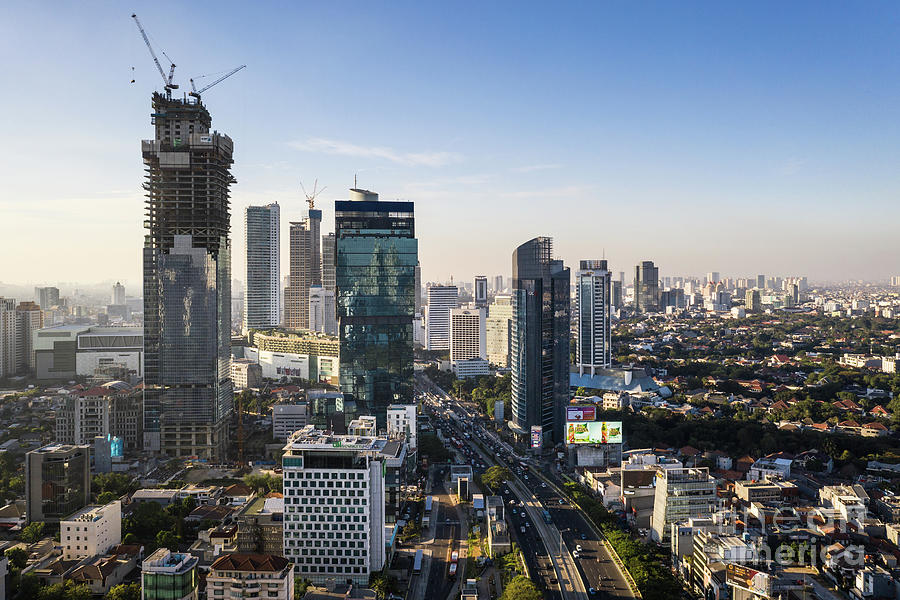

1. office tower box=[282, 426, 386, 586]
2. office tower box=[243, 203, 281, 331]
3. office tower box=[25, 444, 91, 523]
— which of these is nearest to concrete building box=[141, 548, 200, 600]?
office tower box=[282, 426, 386, 586]

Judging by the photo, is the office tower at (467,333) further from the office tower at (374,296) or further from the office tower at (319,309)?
the office tower at (374,296)

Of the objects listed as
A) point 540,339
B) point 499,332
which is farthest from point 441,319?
point 540,339

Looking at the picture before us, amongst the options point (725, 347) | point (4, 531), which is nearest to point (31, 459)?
point (4, 531)

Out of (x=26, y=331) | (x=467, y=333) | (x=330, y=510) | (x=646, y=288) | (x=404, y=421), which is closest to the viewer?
(x=330, y=510)

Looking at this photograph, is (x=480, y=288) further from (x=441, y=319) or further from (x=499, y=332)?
(x=499, y=332)

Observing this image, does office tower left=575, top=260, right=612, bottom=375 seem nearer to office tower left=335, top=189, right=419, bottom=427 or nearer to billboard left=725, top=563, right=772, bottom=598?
office tower left=335, top=189, right=419, bottom=427
